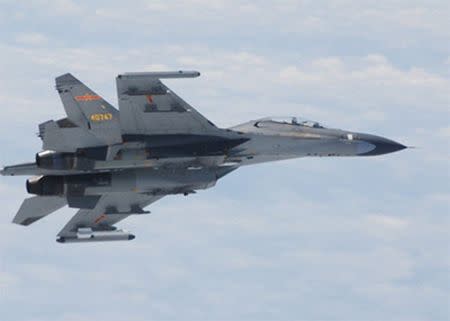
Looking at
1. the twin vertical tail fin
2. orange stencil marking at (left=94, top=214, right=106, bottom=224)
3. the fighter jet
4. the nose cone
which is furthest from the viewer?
orange stencil marking at (left=94, top=214, right=106, bottom=224)

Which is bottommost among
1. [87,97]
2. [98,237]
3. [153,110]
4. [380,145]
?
[98,237]

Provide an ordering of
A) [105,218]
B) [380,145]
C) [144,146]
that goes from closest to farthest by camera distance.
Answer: [144,146], [380,145], [105,218]

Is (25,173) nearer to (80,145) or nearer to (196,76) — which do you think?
(80,145)

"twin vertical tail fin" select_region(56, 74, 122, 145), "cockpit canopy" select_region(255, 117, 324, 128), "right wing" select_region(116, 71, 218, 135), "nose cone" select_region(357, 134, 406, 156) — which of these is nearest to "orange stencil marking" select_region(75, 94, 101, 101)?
"twin vertical tail fin" select_region(56, 74, 122, 145)

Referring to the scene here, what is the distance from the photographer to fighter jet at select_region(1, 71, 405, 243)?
46.9 metres

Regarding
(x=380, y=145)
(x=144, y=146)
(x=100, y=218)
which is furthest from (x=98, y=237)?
(x=380, y=145)

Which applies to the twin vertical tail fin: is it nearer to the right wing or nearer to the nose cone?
the right wing

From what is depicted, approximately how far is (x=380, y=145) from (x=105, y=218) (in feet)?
32.5

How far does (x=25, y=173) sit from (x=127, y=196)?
5607 millimetres

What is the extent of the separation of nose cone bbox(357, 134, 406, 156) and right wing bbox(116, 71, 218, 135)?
550 cm

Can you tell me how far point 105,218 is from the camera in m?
53.4

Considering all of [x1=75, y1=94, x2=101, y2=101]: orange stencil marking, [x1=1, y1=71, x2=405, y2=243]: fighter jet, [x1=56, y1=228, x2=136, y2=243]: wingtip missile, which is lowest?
[x1=56, y1=228, x2=136, y2=243]: wingtip missile

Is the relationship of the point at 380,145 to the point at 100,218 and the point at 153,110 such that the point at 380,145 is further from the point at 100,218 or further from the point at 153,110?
the point at 100,218

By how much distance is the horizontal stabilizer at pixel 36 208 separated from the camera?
170 feet
